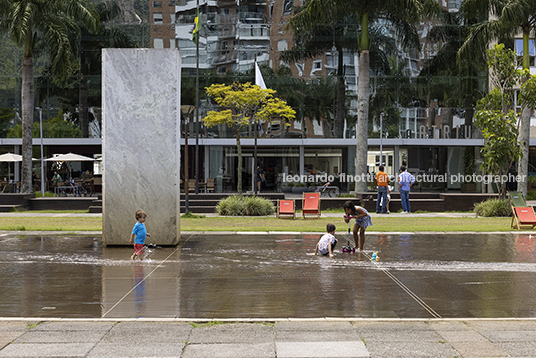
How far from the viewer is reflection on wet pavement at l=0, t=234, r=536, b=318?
7.57m

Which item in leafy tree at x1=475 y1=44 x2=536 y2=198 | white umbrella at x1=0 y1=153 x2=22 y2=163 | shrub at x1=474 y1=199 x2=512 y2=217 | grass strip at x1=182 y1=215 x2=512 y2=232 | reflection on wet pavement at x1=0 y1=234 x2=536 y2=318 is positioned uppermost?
leafy tree at x1=475 y1=44 x2=536 y2=198

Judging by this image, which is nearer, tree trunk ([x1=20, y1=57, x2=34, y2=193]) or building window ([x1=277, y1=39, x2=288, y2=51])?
tree trunk ([x1=20, y1=57, x2=34, y2=193])

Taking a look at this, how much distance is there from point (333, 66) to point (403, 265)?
26736 mm

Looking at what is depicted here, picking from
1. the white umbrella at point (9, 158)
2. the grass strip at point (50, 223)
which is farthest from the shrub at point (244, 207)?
the white umbrella at point (9, 158)

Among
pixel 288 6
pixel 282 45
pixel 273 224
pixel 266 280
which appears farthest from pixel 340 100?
pixel 266 280

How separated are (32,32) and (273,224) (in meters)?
17.7

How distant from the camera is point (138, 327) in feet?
21.9

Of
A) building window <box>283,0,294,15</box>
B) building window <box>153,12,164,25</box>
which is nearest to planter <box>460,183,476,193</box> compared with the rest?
building window <box>283,0,294,15</box>

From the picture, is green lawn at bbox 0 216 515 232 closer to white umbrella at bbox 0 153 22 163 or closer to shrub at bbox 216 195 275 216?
shrub at bbox 216 195 275 216

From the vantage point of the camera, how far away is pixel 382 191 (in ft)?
78.9

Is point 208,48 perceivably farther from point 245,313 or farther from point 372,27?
point 245,313

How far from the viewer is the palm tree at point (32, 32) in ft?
89.2

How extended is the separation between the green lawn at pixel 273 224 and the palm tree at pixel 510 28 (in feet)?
20.2

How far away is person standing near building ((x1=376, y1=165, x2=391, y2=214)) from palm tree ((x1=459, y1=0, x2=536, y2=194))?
6.66m
